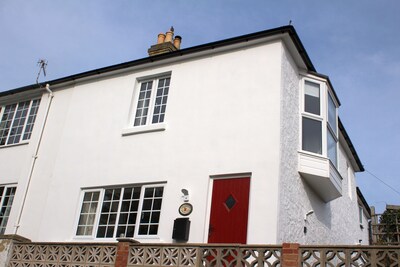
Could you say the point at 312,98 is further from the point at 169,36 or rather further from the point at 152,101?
the point at 169,36

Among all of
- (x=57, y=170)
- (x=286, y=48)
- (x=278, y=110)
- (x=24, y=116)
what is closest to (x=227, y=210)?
(x=278, y=110)

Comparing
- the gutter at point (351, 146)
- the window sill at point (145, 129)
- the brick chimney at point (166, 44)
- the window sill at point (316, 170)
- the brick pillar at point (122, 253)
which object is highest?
the brick chimney at point (166, 44)

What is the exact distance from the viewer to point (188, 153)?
1229 centimetres

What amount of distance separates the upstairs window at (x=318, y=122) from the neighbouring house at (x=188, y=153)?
0.03 meters

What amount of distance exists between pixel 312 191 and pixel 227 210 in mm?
3135

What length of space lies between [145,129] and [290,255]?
20.9ft

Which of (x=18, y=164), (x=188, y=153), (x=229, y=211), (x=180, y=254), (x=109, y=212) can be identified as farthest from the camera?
(x=18, y=164)

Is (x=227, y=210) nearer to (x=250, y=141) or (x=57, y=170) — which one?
(x=250, y=141)

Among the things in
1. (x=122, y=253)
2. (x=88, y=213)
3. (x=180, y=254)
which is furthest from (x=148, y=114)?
(x=180, y=254)

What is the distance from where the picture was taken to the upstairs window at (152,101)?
1369 centimetres

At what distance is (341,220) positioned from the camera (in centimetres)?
1638

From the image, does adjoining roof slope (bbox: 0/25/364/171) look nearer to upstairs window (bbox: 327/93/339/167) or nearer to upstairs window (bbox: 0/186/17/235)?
upstairs window (bbox: 327/93/339/167)

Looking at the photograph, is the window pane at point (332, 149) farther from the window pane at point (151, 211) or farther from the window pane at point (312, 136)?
the window pane at point (151, 211)

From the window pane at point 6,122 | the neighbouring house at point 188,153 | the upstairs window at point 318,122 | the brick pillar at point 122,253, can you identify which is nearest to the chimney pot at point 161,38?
the neighbouring house at point 188,153
